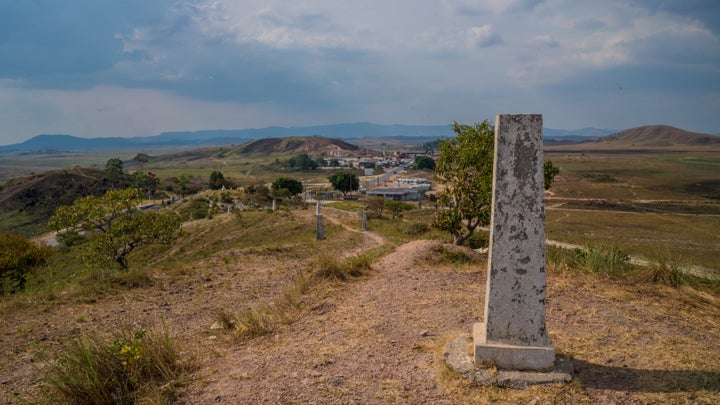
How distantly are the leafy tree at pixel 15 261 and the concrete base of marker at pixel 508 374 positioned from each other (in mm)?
17892

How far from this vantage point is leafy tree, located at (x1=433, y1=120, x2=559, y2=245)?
14453mm

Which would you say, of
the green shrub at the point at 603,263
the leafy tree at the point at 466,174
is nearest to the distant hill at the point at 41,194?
the leafy tree at the point at 466,174

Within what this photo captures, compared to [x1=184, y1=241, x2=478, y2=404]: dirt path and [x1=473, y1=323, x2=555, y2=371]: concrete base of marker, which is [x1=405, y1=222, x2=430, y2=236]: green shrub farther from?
[x1=473, y1=323, x2=555, y2=371]: concrete base of marker

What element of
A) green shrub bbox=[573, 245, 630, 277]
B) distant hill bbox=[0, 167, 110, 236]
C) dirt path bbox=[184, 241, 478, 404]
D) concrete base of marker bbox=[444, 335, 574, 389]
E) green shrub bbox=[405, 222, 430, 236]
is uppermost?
green shrub bbox=[573, 245, 630, 277]

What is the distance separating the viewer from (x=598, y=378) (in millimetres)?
5230

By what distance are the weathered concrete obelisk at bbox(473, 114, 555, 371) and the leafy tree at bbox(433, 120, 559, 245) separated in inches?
349

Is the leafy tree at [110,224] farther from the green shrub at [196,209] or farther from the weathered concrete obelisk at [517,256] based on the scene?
the green shrub at [196,209]

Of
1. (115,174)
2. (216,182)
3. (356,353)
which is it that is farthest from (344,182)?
(356,353)

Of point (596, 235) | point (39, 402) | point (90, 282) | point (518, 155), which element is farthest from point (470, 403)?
point (596, 235)

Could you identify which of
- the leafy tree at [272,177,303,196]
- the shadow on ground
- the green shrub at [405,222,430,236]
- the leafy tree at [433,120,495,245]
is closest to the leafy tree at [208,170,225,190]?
the leafy tree at [272,177,303,196]

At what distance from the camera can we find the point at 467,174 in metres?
14.8

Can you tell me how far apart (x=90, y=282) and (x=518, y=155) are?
11178 mm

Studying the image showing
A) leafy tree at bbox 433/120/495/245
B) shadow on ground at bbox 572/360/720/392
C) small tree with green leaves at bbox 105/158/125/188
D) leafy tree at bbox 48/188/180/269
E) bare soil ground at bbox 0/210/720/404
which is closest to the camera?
shadow on ground at bbox 572/360/720/392

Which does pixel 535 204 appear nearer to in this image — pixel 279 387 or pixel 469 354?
pixel 469 354
